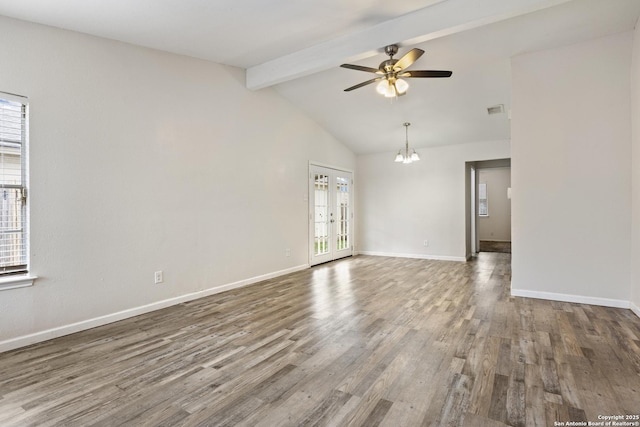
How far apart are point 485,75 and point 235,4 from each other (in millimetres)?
3521

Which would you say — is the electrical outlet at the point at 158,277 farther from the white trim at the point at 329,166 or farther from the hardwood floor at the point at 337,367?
the white trim at the point at 329,166

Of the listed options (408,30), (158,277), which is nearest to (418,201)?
(408,30)

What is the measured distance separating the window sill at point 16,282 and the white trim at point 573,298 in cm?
532

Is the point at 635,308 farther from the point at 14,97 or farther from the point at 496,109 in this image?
the point at 14,97

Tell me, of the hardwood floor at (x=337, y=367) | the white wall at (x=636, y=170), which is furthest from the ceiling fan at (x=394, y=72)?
the hardwood floor at (x=337, y=367)

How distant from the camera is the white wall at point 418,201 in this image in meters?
6.99

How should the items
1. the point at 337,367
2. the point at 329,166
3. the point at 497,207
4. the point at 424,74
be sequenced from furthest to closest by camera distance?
the point at 497,207
the point at 329,166
the point at 424,74
the point at 337,367

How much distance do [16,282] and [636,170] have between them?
20.1ft

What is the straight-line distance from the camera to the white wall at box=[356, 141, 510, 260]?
6992 millimetres

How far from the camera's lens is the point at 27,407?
1919 mm

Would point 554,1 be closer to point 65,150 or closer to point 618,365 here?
point 618,365

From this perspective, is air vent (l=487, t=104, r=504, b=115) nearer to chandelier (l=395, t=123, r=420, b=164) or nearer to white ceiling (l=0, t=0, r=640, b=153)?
white ceiling (l=0, t=0, r=640, b=153)

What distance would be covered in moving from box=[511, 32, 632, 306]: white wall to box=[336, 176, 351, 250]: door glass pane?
3830mm

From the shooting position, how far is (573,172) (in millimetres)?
3908
